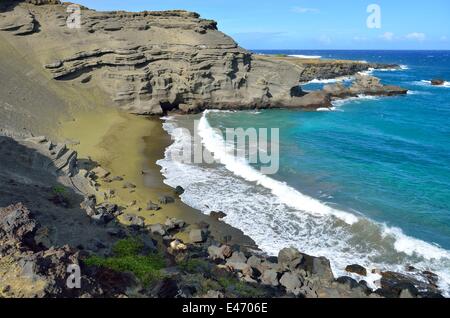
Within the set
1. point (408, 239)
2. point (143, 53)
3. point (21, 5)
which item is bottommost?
point (408, 239)

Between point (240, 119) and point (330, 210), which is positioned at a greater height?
point (240, 119)

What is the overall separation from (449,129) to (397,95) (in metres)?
25.3

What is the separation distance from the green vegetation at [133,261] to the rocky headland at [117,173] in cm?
5

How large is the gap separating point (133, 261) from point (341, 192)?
1413 centimetres

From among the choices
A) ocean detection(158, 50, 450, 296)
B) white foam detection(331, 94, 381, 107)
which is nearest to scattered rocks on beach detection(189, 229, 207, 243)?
ocean detection(158, 50, 450, 296)

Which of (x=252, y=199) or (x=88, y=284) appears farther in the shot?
(x=252, y=199)

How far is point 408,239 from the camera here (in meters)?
17.5

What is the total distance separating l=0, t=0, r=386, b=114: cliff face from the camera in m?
40.0

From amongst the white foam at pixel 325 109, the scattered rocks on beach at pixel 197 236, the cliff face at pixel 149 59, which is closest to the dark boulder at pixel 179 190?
the scattered rocks on beach at pixel 197 236

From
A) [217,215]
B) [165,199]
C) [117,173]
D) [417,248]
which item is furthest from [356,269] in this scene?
[117,173]

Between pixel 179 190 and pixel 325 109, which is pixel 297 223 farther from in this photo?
pixel 325 109

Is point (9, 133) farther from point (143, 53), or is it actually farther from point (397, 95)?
point (397, 95)

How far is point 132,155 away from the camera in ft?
92.5
